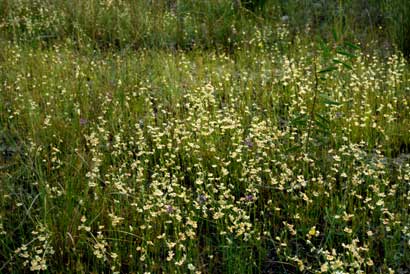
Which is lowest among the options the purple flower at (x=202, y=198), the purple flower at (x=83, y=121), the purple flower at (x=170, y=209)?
the purple flower at (x=202, y=198)

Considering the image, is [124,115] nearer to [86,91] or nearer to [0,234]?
[86,91]

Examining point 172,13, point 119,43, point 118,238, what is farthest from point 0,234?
point 172,13

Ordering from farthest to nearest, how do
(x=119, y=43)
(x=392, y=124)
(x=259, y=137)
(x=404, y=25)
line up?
(x=119, y=43) → (x=404, y=25) → (x=392, y=124) → (x=259, y=137)

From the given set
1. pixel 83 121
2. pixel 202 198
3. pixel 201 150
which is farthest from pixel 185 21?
pixel 202 198

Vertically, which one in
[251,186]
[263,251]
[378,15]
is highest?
[378,15]

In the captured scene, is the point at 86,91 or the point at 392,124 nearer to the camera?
the point at 392,124

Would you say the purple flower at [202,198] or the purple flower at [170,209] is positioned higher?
the purple flower at [170,209]

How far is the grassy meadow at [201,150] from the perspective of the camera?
3.13 metres

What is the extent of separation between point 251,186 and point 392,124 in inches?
64.8

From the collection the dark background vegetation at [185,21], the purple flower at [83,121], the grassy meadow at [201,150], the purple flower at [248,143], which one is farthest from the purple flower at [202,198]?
the dark background vegetation at [185,21]

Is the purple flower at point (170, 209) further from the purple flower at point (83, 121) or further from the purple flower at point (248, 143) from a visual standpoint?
the purple flower at point (83, 121)

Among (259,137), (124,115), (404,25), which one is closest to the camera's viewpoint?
(259,137)

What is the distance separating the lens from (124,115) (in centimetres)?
473

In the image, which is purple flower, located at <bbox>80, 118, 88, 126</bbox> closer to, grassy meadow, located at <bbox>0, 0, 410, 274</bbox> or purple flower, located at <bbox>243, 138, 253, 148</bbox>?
grassy meadow, located at <bbox>0, 0, 410, 274</bbox>
